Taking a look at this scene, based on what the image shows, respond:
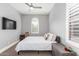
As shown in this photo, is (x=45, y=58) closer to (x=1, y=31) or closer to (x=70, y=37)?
(x=70, y=37)

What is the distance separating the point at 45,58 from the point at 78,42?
148cm

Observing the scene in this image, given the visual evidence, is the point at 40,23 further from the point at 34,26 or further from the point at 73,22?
the point at 73,22

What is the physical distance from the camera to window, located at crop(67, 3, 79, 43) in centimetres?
218

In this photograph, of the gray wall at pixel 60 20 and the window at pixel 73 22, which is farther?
the gray wall at pixel 60 20

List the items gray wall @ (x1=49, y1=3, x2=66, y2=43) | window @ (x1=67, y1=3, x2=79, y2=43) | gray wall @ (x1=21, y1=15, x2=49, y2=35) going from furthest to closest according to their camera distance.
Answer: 1. gray wall @ (x1=21, y1=15, x2=49, y2=35)
2. gray wall @ (x1=49, y1=3, x2=66, y2=43)
3. window @ (x1=67, y1=3, x2=79, y2=43)

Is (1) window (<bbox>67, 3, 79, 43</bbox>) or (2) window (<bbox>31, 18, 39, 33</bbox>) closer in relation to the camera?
(1) window (<bbox>67, 3, 79, 43</bbox>)

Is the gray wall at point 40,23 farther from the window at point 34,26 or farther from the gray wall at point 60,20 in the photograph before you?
the gray wall at point 60,20

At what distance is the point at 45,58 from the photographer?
0.95 meters

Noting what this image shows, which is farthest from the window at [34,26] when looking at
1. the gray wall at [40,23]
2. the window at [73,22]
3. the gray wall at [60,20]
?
the window at [73,22]

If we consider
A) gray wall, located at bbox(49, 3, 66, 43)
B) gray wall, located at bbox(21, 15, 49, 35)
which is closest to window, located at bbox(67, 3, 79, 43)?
gray wall, located at bbox(49, 3, 66, 43)

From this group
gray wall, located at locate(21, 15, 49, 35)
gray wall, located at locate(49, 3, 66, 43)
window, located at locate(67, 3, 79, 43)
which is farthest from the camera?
gray wall, located at locate(21, 15, 49, 35)

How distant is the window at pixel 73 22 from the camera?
2178 mm

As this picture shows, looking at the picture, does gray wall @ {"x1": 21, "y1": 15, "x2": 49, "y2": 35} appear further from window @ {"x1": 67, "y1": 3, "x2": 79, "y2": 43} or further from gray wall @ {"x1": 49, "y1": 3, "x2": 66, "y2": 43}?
window @ {"x1": 67, "y1": 3, "x2": 79, "y2": 43}

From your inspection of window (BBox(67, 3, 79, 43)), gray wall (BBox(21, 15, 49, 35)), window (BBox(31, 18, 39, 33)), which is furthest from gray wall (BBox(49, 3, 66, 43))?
window (BBox(31, 18, 39, 33))
